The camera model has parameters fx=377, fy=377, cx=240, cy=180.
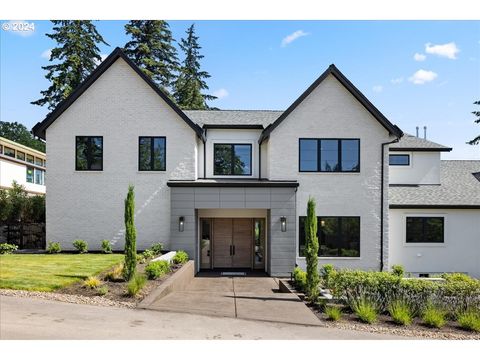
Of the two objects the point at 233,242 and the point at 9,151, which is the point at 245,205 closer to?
the point at 233,242

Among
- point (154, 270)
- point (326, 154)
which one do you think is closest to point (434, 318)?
point (154, 270)

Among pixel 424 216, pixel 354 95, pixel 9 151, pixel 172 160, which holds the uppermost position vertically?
pixel 354 95

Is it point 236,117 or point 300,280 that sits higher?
point 236,117

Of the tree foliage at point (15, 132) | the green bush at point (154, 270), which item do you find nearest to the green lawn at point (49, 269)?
the green bush at point (154, 270)

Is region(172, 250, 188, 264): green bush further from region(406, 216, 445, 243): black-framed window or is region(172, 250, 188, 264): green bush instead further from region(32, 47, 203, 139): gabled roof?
region(406, 216, 445, 243): black-framed window

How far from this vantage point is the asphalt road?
26.6ft

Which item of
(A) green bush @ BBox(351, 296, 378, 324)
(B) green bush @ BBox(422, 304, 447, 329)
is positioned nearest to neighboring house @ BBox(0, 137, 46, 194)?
(A) green bush @ BBox(351, 296, 378, 324)

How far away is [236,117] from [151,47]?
24.5 m

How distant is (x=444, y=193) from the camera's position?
67.3 ft

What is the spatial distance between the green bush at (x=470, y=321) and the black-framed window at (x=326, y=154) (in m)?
9.68

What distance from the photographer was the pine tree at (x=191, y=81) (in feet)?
148

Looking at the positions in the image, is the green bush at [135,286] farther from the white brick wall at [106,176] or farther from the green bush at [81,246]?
the green bush at [81,246]

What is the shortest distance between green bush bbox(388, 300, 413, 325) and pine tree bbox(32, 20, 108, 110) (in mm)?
33246

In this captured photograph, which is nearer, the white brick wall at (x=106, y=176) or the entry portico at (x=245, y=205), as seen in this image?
the entry portico at (x=245, y=205)
